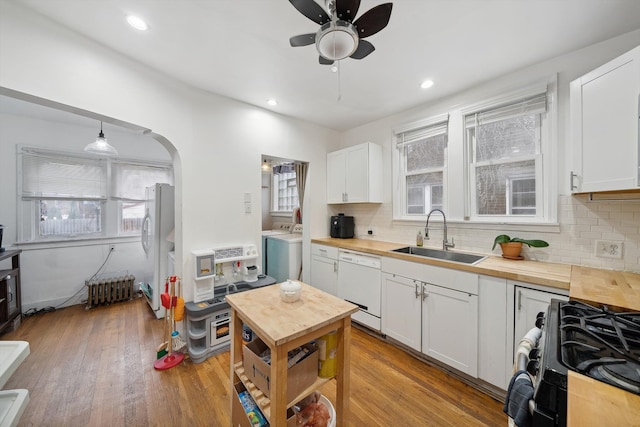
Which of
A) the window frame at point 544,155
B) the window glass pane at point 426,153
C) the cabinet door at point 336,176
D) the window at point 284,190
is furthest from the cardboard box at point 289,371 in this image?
the window at point 284,190

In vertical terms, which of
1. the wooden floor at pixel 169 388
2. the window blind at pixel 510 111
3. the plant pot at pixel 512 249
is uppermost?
the window blind at pixel 510 111

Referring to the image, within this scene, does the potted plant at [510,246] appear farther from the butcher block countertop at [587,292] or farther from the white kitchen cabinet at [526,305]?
the white kitchen cabinet at [526,305]

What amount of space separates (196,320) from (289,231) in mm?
2585

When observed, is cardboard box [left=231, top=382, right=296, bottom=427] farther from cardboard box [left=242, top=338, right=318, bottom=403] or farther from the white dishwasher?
the white dishwasher

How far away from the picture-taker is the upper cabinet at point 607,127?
129 centimetres

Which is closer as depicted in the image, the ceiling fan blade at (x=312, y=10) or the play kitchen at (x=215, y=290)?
the ceiling fan blade at (x=312, y=10)

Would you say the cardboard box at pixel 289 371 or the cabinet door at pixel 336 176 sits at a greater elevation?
the cabinet door at pixel 336 176

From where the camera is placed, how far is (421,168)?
9.34 ft

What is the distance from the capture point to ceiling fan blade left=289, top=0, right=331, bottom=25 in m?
1.13

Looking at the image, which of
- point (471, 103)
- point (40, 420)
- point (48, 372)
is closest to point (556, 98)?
point (471, 103)

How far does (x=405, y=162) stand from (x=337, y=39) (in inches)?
80.7

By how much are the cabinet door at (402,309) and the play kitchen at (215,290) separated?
4.29ft

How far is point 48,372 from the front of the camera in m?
1.93

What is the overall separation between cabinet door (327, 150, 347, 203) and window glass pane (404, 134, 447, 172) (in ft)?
2.89
